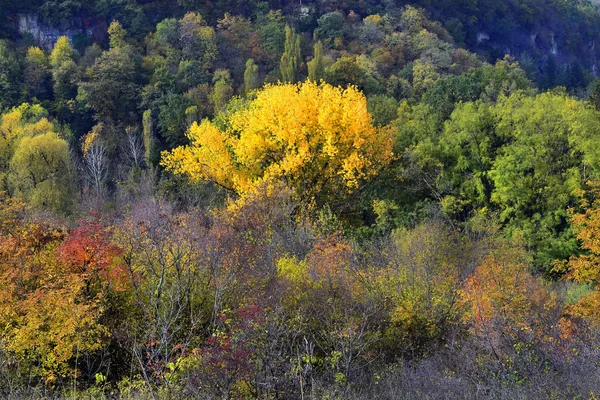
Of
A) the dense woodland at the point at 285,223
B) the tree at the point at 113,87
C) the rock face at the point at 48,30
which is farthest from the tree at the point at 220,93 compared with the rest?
the rock face at the point at 48,30

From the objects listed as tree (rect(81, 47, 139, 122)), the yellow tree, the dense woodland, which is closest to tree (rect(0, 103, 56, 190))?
the dense woodland

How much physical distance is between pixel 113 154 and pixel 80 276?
31475mm

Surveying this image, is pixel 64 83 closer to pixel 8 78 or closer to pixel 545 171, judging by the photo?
pixel 8 78

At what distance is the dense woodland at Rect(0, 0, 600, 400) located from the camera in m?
11.4

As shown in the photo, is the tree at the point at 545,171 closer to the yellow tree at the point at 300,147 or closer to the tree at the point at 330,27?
the yellow tree at the point at 300,147

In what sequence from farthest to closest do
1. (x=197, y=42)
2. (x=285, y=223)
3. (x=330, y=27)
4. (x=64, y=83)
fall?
(x=330, y=27) → (x=197, y=42) → (x=64, y=83) → (x=285, y=223)

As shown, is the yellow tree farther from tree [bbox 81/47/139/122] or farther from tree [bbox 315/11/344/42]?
tree [bbox 315/11/344/42]

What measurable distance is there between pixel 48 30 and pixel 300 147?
129ft

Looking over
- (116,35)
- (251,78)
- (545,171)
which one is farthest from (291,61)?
(545,171)

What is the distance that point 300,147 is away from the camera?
24.5 metres

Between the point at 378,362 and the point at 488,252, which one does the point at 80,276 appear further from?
the point at 488,252

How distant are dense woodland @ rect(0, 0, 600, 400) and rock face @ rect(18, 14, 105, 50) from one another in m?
0.22

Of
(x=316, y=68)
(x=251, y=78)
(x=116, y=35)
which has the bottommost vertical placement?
(x=251, y=78)

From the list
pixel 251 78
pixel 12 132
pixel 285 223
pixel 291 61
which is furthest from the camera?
pixel 291 61
